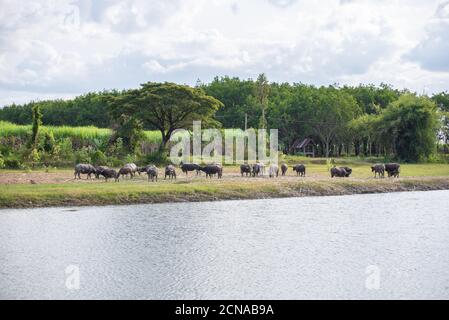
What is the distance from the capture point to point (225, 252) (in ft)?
56.7

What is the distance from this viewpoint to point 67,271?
14953 millimetres

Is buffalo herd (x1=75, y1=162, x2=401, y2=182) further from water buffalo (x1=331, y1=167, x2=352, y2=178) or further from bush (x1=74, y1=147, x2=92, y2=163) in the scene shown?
bush (x1=74, y1=147, x2=92, y2=163)

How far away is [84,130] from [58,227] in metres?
28.8

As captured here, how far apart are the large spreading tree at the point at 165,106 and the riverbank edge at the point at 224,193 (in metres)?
14.4

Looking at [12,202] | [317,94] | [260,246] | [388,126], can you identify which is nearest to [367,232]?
[260,246]

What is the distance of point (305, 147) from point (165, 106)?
32.5 meters

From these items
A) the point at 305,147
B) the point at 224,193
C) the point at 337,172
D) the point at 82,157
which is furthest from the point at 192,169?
the point at 305,147

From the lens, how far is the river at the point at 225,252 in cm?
1362

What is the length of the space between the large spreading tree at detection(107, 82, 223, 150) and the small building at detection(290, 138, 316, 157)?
27.3 metres

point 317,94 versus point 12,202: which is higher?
point 317,94

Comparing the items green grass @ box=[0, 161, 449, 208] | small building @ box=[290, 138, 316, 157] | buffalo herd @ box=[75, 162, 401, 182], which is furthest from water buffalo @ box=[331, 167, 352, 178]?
small building @ box=[290, 138, 316, 157]

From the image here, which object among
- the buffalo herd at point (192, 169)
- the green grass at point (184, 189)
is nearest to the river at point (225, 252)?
the green grass at point (184, 189)
